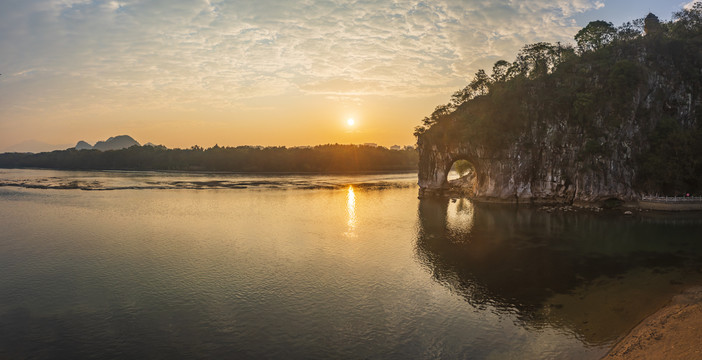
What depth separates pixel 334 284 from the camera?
2962 centimetres

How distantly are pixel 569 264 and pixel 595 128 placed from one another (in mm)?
46977

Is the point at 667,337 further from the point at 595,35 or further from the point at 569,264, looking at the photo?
the point at 595,35

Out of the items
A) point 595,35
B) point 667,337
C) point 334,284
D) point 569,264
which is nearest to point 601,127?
point 595,35

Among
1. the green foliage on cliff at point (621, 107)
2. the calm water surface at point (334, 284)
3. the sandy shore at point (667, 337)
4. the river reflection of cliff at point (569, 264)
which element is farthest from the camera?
the green foliage on cliff at point (621, 107)

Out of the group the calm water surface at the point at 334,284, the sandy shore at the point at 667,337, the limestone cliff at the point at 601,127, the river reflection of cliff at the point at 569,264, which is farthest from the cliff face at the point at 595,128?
the sandy shore at the point at 667,337

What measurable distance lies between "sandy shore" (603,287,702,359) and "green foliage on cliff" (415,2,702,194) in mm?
54322

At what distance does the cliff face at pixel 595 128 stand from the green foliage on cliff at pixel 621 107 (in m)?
0.18

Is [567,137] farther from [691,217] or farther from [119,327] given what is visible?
[119,327]

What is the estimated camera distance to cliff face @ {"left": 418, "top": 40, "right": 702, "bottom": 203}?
225 ft

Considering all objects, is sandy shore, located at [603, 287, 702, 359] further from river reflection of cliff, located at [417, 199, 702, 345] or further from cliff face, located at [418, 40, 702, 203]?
cliff face, located at [418, 40, 702, 203]

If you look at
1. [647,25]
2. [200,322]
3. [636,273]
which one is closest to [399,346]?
[200,322]

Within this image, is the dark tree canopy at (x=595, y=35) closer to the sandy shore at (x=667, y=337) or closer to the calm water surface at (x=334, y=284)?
the calm water surface at (x=334, y=284)

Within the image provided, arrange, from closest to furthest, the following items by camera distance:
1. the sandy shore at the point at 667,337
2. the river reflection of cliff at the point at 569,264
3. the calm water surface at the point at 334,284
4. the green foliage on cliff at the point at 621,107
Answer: the sandy shore at the point at 667,337, the calm water surface at the point at 334,284, the river reflection of cliff at the point at 569,264, the green foliage on cliff at the point at 621,107

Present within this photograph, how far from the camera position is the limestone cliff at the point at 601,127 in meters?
66.8
